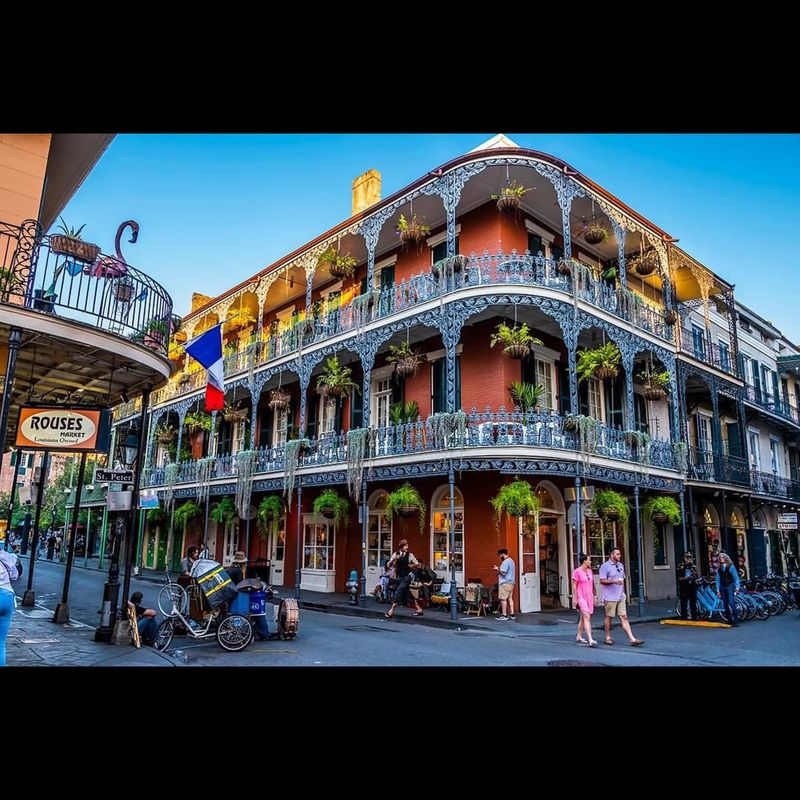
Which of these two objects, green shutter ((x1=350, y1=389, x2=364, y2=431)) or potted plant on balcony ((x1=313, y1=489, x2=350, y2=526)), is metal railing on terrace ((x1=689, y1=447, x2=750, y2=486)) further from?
potted plant on balcony ((x1=313, y1=489, x2=350, y2=526))

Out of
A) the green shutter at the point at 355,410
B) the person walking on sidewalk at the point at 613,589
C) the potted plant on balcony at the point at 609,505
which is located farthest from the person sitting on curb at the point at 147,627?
the green shutter at the point at 355,410

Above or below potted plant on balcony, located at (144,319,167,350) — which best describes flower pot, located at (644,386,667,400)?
above

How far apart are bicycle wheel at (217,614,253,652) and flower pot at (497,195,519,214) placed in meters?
11.2

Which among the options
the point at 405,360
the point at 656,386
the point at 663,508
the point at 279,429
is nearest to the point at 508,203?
the point at 405,360

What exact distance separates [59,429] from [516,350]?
937 centimetres

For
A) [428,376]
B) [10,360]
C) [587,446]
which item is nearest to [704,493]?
[587,446]

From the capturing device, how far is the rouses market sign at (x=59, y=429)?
26.2 feet

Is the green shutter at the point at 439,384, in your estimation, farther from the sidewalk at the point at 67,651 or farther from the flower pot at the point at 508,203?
the sidewalk at the point at 67,651

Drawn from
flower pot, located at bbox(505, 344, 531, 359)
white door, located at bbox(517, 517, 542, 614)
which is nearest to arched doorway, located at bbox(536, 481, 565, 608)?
white door, located at bbox(517, 517, 542, 614)

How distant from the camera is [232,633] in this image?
29.3 feet

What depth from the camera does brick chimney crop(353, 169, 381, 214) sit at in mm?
21812

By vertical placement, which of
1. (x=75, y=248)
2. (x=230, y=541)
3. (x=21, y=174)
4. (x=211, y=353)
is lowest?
(x=230, y=541)

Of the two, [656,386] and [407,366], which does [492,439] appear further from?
[656,386]
